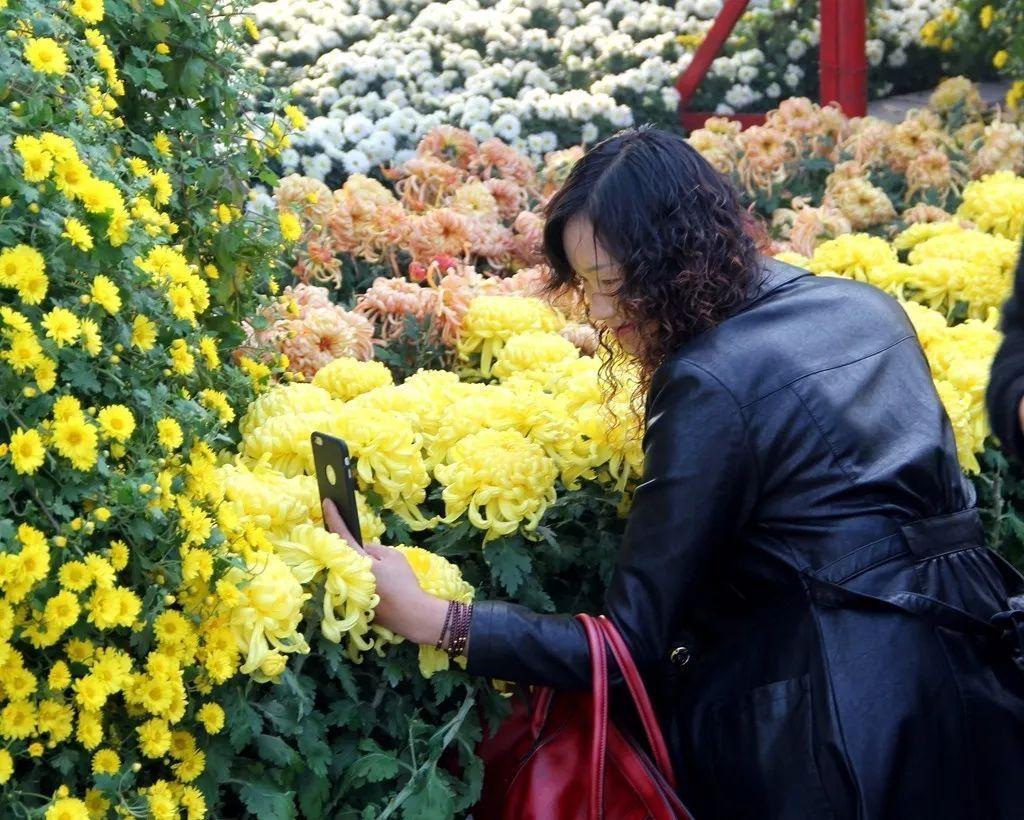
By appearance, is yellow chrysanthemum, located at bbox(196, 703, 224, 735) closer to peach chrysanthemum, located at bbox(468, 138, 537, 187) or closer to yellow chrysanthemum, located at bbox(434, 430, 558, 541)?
yellow chrysanthemum, located at bbox(434, 430, 558, 541)

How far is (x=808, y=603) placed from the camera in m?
1.88

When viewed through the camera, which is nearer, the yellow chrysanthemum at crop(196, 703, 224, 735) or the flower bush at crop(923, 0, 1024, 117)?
the yellow chrysanthemum at crop(196, 703, 224, 735)

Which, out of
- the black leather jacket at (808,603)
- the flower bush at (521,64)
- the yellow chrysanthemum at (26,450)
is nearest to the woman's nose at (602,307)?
the black leather jacket at (808,603)

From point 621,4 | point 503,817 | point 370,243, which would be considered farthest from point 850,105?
point 503,817

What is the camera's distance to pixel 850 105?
17.7 ft

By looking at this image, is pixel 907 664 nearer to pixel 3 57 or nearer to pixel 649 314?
pixel 649 314

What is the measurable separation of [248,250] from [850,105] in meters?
3.91

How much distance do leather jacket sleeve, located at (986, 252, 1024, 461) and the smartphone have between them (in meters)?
0.86

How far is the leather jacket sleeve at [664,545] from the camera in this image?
1835mm

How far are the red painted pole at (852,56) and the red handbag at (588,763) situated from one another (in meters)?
4.07

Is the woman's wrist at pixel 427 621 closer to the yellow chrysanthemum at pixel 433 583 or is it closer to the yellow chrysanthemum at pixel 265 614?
the yellow chrysanthemum at pixel 433 583

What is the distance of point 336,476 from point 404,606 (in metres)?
0.21

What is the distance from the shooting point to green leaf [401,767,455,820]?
1.79 m

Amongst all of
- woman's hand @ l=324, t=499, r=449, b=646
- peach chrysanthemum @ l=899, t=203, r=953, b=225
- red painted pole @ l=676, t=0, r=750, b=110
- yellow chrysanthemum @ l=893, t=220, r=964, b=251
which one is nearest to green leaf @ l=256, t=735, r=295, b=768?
woman's hand @ l=324, t=499, r=449, b=646
